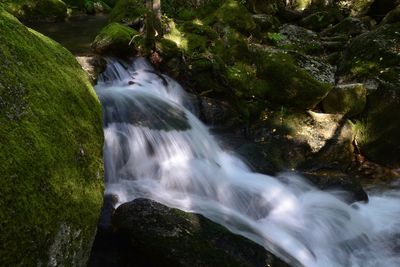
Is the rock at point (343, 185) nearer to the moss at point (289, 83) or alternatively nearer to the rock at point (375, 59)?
the moss at point (289, 83)

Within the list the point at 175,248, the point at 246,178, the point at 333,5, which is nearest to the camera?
the point at 175,248

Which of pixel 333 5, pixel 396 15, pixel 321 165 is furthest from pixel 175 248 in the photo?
pixel 333 5

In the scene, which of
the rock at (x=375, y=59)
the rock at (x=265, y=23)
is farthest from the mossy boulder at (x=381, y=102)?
the rock at (x=265, y=23)

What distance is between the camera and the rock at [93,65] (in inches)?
328

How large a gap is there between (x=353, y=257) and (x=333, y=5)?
1850cm

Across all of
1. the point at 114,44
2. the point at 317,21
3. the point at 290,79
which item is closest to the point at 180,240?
the point at 290,79

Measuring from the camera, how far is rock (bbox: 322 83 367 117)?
859 cm

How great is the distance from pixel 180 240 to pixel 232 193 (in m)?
2.56

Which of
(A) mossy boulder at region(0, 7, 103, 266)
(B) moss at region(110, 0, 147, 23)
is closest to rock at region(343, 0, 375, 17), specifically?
(B) moss at region(110, 0, 147, 23)

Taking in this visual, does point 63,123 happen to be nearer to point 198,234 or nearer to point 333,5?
point 198,234

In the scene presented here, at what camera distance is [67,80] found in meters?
3.96

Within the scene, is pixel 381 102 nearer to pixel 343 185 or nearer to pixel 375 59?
pixel 375 59

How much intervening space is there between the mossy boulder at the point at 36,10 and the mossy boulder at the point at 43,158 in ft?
56.4

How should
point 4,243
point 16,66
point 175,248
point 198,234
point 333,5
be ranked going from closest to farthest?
point 4,243 → point 16,66 → point 175,248 → point 198,234 → point 333,5
